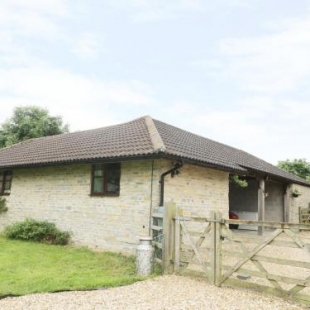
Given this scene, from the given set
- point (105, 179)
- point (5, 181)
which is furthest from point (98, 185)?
point (5, 181)

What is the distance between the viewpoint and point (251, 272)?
5.87 m

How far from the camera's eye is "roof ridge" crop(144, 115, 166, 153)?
30.6 feet

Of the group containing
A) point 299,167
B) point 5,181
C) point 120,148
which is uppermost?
point 299,167

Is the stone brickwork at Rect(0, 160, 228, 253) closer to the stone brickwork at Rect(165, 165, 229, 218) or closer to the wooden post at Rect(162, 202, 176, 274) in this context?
the stone brickwork at Rect(165, 165, 229, 218)

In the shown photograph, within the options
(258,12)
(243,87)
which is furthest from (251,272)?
(243,87)

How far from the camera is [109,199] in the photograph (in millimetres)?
10695

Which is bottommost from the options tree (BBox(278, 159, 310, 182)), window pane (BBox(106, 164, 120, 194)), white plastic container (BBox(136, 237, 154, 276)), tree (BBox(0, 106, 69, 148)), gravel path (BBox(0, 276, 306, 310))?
gravel path (BBox(0, 276, 306, 310))

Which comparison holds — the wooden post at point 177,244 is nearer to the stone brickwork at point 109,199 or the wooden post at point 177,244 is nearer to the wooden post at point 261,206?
the stone brickwork at point 109,199

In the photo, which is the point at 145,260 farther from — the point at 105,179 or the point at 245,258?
the point at 105,179

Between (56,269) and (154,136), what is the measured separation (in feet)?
17.6

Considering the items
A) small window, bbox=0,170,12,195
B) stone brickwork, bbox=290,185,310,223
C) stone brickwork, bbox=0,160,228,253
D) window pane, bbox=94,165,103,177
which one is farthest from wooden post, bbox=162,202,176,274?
stone brickwork, bbox=290,185,310,223

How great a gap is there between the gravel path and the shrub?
602 centimetres

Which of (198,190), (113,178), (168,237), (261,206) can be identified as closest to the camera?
(168,237)

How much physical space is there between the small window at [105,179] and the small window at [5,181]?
5.70 meters
